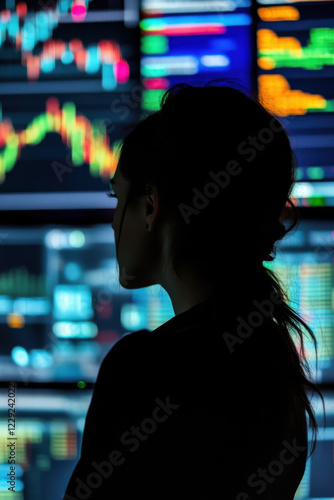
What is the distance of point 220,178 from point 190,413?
0.77 ft

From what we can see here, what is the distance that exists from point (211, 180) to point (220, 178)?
0.03 meters

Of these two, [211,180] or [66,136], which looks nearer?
[211,180]

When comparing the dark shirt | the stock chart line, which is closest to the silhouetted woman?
the dark shirt

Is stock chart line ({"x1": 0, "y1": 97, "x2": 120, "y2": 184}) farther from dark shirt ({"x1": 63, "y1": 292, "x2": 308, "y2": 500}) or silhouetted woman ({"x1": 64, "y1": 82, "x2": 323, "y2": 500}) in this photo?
dark shirt ({"x1": 63, "y1": 292, "x2": 308, "y2": 500})

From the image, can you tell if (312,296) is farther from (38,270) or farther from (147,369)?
(147,369)

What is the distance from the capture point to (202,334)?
0.49 metres

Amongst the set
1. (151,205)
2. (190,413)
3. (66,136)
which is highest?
(66,136)

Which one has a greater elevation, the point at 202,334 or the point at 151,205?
the point at 151,205

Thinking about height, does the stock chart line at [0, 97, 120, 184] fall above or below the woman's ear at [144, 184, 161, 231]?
above

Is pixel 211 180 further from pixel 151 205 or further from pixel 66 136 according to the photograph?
pixel 66 136

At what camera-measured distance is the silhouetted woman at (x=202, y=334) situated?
1.56ft

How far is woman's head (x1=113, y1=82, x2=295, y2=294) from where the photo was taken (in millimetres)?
531

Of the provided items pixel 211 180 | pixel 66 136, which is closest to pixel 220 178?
pixel 211 180

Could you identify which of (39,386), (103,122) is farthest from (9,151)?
(39,386)
